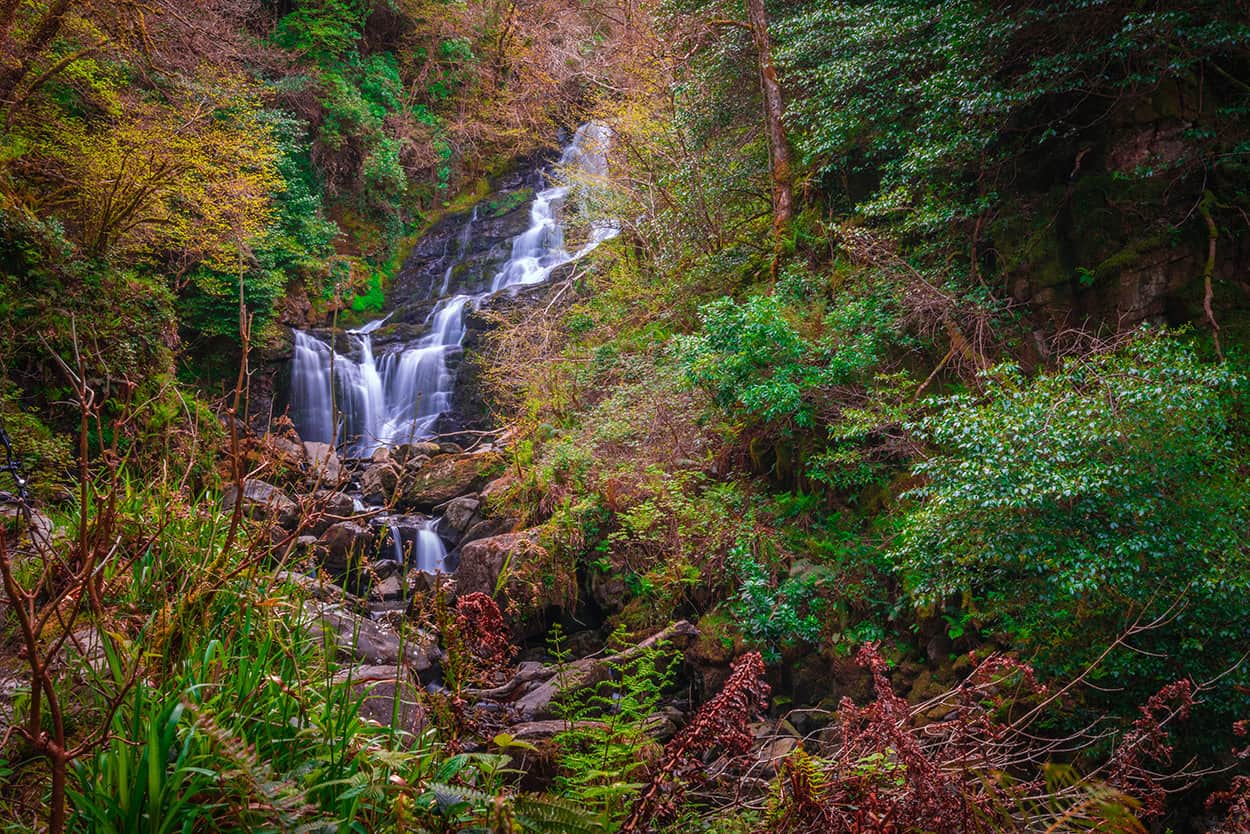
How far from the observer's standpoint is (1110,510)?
11.2ft

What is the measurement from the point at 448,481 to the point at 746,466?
632 centimetres

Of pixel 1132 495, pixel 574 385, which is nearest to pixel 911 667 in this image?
pixel 1132 495

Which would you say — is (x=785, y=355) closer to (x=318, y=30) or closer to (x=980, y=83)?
(x=980, y=83)

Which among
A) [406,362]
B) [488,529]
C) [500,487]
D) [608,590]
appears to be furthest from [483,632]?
[406,362]

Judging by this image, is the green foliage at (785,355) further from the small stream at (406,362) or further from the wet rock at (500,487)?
the small stream at (406,362)

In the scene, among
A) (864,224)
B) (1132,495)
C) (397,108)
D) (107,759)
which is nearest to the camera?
(107,759)

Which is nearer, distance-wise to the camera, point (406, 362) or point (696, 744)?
point (696, 744)

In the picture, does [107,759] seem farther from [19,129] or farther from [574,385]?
[19,129]

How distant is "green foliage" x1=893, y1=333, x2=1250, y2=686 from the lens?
3.26 m

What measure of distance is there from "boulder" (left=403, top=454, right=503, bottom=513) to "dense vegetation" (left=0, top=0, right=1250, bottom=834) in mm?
1407

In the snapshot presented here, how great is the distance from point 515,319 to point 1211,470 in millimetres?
11163

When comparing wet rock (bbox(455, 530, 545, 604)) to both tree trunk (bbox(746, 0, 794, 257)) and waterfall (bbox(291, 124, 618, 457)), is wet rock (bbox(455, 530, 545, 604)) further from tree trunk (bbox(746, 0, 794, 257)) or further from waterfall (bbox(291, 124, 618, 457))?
waterfall (bbox(291, 124, 618, 457))

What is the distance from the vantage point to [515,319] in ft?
42.1

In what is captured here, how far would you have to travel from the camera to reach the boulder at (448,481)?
11.1m
